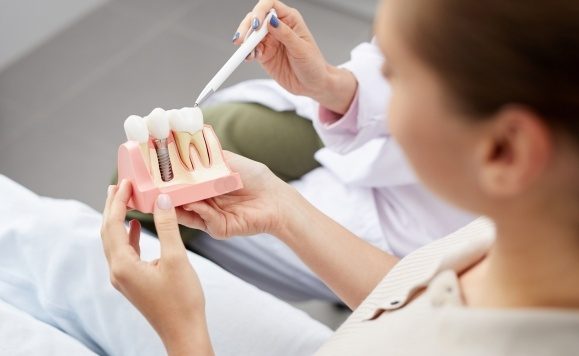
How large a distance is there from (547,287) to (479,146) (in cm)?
15

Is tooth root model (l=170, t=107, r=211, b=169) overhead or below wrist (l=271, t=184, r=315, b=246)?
overhead

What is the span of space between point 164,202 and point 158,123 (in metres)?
0.10

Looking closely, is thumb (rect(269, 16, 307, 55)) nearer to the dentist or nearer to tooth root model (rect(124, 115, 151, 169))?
the dentist

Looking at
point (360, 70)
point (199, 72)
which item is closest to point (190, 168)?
point (360, 70)

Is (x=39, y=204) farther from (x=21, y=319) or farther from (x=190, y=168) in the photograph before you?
(x=190, y=168)

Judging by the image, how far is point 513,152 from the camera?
448mm

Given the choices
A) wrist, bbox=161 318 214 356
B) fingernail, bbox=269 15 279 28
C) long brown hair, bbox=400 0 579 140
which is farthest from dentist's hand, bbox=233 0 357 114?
long brown hair, bbox=400 0 579 140

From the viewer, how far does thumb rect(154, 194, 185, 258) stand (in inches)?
29.2

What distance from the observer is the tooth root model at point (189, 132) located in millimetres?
851

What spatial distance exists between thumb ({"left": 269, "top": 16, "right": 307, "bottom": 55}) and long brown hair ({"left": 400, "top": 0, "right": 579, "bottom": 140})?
1.81 ft

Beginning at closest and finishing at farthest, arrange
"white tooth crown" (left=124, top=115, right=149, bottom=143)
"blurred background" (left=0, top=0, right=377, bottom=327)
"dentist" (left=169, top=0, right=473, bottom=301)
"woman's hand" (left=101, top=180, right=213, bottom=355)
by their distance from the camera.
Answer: "woman's hand" (left=101, top=180, right=213, bottom=355), "white tooth crown" (left=124, top=115, right=149, bottom=143), "dentist" (left=169, top=0, right=473, bottom=301), "blurred background" (left=0, top=0, right=377, bottom=327)

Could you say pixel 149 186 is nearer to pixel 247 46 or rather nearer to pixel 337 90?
pixel 247 46

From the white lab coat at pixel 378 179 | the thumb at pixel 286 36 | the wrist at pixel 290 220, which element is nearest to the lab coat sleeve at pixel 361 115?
the white lab coat at pixel 378 179

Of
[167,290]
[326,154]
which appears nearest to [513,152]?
[167,290]
